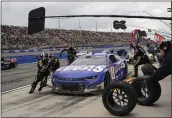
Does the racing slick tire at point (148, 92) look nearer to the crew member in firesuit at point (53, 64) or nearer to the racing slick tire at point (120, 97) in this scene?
the racing slick tire at point (120, 97)

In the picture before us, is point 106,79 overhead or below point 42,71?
below

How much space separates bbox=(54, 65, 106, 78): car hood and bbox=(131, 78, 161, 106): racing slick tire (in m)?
2.14

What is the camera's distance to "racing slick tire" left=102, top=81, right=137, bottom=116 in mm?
6059

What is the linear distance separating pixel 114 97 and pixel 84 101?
160 centimetres

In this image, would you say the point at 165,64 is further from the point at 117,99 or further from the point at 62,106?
the point at 62,106

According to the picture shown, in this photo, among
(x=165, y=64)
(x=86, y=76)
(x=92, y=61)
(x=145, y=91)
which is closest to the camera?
(x=165, y=64)

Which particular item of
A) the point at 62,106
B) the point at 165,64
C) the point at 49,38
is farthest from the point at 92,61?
the point at 49,38

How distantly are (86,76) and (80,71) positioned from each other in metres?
0.41

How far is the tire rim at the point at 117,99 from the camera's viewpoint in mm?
6258

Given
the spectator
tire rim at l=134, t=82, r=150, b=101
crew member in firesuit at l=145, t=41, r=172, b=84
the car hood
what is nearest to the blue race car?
the car hood

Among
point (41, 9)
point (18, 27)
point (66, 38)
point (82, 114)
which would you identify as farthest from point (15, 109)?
point (66, 38)

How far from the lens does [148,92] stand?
6.95m

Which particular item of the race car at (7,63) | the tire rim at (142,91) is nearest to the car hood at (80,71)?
the tire rim at (142,91)

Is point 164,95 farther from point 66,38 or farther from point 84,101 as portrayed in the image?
point 66,38
